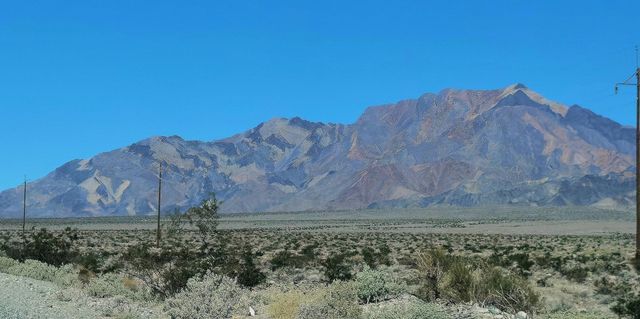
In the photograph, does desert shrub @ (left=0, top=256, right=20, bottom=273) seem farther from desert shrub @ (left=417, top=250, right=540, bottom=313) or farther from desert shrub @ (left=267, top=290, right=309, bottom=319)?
desert shrub @ (left=417, top=250, right=540, bottom=313)

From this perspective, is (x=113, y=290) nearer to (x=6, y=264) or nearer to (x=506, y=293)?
(x=6, y=264)

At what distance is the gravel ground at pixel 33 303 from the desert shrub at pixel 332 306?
5.51 meters

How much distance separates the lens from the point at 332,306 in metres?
14.4

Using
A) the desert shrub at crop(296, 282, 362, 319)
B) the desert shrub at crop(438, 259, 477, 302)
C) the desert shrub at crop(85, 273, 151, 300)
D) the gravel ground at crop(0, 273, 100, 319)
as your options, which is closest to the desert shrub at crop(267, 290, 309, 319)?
→ the desert shrub at crop(296, 282, 362, 319)

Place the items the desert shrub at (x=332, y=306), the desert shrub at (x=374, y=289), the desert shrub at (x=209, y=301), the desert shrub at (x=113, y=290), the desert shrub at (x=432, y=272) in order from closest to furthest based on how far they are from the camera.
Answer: the desert shrub at (x=332, y=306) → the desert shrub at (x=209, y=301) → the desert shrub at (x=374, y=289) → the desert shrub at (x=432, y=272) → the desert shrub at (x=113, y=290)

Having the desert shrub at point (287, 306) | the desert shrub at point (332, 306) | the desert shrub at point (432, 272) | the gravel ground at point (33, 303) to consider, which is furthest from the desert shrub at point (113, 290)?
the desert shrub at point (432, 272)

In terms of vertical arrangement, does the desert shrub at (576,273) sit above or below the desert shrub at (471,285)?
below

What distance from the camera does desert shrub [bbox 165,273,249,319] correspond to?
1552 centimetres

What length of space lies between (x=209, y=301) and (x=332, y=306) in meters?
3.10

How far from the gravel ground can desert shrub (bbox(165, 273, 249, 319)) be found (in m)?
2.21

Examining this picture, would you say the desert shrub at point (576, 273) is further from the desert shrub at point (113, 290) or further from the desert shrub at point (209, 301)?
the desert shrub at point (113, 290)

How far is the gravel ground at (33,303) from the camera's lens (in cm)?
1518

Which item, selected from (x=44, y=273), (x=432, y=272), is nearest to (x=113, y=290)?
(x=44, y=273)

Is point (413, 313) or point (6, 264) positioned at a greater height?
point (413, 313)
